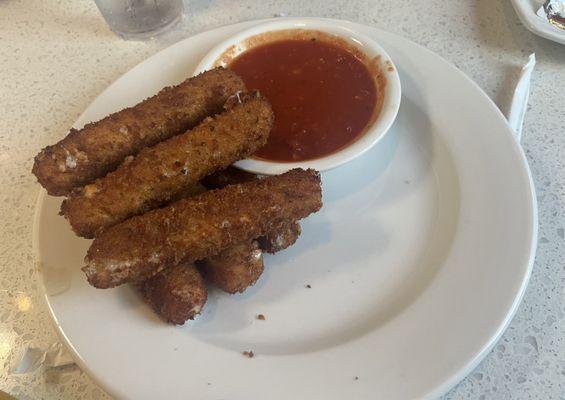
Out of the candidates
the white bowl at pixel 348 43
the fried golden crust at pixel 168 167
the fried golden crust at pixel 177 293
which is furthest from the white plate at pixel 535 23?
the fried golden crust at pixel 177 293

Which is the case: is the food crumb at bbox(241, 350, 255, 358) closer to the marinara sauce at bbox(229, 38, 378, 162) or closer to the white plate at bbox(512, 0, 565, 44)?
the marinara sauce at bbox(229, 38, 378, 162)

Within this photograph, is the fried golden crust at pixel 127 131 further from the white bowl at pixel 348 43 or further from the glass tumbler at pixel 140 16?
the glass tumbler at pixel 140 16

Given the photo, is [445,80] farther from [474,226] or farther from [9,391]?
[9,391]

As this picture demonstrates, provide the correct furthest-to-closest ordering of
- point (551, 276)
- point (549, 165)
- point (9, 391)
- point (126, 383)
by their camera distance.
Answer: point (549, 165), point (551, 276), point (9, 391), point (126, 383)

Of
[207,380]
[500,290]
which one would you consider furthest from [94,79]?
[500,290]

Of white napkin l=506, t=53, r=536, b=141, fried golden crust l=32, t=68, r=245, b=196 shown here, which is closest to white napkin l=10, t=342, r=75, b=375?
fried golden crust l=32, t=68, r=245, b=196

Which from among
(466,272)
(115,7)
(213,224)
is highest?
(115,7)
